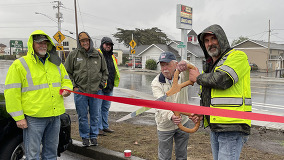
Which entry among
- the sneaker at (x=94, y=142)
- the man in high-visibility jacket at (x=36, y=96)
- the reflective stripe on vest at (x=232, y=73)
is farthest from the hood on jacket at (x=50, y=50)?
the reflective stripe on vest at (x=232, y=73)

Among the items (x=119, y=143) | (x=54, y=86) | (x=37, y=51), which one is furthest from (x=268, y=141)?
(x=37, y=51)

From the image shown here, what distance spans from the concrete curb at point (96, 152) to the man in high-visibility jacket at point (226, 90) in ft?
7.00

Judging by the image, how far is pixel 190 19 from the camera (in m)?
25.3

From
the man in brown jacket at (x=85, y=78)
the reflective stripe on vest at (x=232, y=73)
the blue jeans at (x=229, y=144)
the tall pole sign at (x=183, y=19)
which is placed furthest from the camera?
the tall pole sign at (x=183, y=19)

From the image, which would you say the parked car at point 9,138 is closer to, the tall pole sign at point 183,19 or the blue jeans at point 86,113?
the blue jeans at point 86,113

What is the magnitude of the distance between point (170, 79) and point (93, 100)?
80.3 inches

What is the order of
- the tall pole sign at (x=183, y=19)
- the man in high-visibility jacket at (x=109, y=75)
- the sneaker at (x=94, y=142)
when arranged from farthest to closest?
the tall pole sign at (x=183, y=19) → the man in high-visibility jacket at (x=109, y=75) → the sneaker at (x=94, y=142)

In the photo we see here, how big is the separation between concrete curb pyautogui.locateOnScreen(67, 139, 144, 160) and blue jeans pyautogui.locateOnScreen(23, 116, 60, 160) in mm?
946

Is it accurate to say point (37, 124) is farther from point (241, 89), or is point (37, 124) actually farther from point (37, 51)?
point (241, 89)

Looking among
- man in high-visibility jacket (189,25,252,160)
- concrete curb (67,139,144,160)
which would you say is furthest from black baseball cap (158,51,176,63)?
concrete curb (67,139,144,160)

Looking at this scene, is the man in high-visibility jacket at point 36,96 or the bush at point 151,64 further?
the bush at point 151,64

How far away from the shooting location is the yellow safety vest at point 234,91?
7.55ft

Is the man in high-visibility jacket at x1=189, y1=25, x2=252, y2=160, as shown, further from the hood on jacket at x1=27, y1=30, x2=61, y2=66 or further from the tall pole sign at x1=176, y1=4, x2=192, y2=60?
the tall pole sign at x1=176, y1=4, x2=192, y2=60

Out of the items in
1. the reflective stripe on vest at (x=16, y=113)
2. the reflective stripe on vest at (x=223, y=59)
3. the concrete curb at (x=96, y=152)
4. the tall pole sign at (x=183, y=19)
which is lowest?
the concrete curb at (x=96, y=152)
